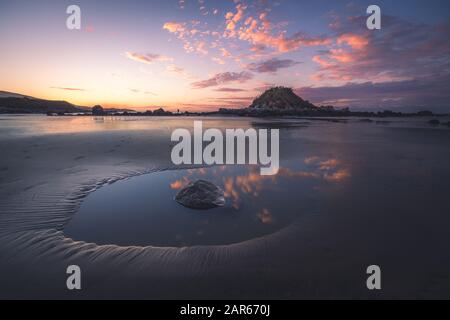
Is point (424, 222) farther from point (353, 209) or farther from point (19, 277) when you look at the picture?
point (19, 277)

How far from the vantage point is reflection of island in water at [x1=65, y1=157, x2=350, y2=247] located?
498cm

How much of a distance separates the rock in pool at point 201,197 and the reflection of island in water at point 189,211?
0.65 feet

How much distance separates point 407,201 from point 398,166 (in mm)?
5933

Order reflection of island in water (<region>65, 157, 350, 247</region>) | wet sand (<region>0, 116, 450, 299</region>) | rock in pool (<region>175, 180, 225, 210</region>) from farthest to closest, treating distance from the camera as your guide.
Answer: rock in pool (<region>175, 180, 225, 210</region>) < reflection of island in water (<region>65, 157, 350, 247</region>) < wet sand (<region>0, 116, 450, 299</region>)

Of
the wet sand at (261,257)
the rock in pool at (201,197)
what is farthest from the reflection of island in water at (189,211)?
the wet sand at (261,257)

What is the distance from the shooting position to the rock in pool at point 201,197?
649cm

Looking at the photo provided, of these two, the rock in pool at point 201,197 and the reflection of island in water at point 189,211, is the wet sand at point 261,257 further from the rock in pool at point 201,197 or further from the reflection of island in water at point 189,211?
the rock in pool at point 201,197

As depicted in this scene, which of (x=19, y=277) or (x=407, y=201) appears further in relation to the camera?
(x=407, y=201)

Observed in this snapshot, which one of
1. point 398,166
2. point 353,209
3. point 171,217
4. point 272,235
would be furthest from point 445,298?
point 398,166

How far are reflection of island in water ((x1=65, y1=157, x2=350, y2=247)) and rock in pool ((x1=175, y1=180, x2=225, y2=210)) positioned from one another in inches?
7.8

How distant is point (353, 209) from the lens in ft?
21.1

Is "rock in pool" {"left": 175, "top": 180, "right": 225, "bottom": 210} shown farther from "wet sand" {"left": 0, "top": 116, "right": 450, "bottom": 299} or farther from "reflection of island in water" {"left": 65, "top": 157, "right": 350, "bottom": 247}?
"wet sand" {"left": 0, "top": 116, "right": 450, "bottom": 299}

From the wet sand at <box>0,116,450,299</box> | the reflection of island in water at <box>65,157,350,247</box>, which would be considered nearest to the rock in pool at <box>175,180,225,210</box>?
the reflection of island in water at <box>65,157,350,247</box>

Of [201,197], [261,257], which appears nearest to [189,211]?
[201,197]
